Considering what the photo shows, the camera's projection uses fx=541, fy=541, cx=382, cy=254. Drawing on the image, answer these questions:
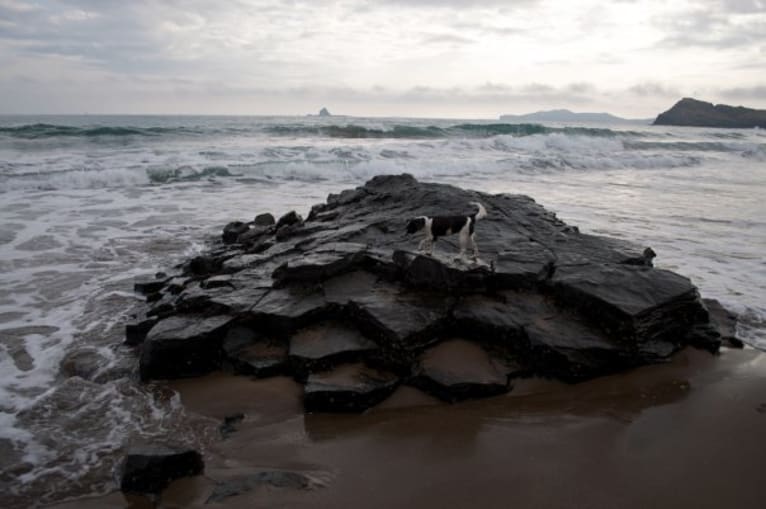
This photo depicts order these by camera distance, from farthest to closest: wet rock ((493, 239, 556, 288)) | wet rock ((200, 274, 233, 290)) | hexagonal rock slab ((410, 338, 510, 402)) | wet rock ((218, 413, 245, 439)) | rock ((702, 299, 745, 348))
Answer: wet rock ((200, 274, 233, 290))
rock ((702, 299, 745, 348))
wet rock ((493, 239, 556, 288))
hexagonal rock slab ((410, 338, 510, 402))
wet rock ((218, 413, 245, 439))

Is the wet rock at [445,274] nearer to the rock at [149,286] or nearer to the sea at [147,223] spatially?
the sea at [147,223]

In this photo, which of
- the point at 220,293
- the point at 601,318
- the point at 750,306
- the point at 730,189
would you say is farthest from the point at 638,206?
the point at 220,293

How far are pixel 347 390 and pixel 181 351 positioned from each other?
200cm

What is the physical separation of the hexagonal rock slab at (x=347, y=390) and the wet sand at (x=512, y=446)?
9 cm

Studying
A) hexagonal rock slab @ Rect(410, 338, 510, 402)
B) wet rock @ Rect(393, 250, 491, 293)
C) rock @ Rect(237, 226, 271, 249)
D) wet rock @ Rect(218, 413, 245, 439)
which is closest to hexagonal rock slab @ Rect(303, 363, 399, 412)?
hexagonal rock slab @ Rect(410, 338, 510, 402)

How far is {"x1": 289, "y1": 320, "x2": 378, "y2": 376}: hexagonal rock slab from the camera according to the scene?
17.0 feet

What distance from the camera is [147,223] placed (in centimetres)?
1322

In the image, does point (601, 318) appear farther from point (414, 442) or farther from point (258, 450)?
point (258, 450)

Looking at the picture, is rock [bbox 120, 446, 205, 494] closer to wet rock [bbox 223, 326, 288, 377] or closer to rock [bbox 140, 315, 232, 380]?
wet rock [bbox 223, 326, 288, 377]

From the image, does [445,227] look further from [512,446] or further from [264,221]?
[264,221]

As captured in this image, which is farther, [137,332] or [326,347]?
[137,332]

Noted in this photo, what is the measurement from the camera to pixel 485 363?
529 centimetres

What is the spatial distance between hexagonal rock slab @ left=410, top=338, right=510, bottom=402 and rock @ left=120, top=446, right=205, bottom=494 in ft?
7.09

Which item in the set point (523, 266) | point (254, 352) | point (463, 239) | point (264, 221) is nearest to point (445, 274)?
point (463, 239)
